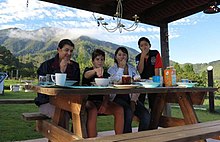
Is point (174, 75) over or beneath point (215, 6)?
beneath

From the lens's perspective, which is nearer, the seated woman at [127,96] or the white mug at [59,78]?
the white mug at [59,78]

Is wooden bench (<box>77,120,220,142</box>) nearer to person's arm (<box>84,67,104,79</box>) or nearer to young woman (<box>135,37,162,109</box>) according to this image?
person's arm (<box>84,67,104,79</box>)

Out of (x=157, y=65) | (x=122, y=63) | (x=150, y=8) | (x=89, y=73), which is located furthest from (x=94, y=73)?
(x=150, y=8)

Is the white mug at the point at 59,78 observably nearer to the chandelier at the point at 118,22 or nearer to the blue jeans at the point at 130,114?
the blue jeans at the point at 130,114

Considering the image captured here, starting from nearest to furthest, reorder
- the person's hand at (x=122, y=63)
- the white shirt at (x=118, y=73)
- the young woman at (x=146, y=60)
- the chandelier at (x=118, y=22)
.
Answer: the white shirt at (x=118, y=73) → the person's hand at (x=122, y=63) → the young woman at (x=146, y=60) → the chandelier at (x=118, y=22)

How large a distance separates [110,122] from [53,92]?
3508 mm

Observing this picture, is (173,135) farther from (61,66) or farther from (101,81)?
(61,66)

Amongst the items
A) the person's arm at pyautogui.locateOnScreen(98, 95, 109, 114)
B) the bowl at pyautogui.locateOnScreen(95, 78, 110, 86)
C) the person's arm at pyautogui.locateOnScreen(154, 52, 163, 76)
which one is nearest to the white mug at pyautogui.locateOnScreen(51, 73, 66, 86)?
the bowl at pyautogui.locateOnScreen(95, 78, 110, 86)

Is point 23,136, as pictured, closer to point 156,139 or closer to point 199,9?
point 156,139

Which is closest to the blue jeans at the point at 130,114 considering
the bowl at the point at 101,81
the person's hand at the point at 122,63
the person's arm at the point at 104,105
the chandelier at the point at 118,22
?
the person's arm at the point at 104,105

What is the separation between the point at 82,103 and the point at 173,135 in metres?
0.63

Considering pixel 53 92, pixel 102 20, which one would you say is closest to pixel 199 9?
pixel 102 20

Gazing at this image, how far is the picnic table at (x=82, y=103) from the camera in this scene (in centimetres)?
152

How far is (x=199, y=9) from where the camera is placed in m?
3.81
